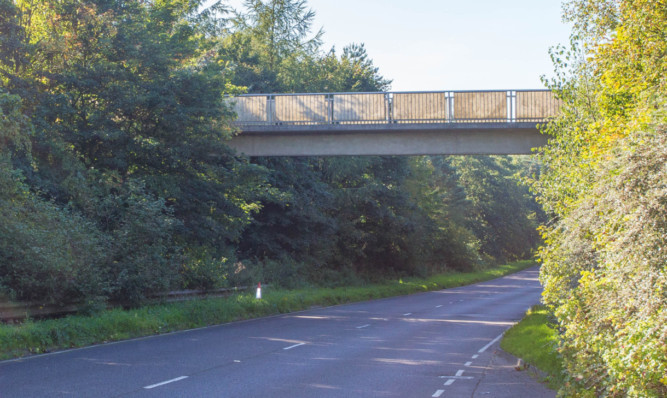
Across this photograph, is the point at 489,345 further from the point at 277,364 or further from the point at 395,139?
the point at 395,139

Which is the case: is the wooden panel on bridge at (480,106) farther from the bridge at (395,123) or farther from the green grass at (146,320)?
the green grass at (146,320)

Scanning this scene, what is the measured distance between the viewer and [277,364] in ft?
42.0

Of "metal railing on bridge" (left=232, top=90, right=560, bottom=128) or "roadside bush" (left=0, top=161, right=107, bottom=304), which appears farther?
"metal railing on bridge" (left=232, top=90, right=560, bottom=128)

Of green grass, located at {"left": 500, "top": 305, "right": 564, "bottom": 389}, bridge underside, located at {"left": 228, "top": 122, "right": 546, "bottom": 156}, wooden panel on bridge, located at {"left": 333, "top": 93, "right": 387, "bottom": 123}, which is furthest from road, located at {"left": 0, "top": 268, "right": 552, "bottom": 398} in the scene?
wooden panel on bridge, located at {"left": 333, "top": 93, "right": 387, "bottom": 123}

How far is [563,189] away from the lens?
583 inches

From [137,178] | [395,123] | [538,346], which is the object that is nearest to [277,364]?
[538,346]

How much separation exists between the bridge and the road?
7296mm

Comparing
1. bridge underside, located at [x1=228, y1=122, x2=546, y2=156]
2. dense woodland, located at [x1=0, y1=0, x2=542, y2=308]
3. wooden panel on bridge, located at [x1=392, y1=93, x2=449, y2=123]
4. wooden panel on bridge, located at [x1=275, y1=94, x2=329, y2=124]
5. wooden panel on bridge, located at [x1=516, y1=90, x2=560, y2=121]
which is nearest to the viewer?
dense woodland, located at [x1=0, y1=0, x2=542, y2=308]

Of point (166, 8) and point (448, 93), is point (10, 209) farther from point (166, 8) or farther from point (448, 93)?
point (166, 8)

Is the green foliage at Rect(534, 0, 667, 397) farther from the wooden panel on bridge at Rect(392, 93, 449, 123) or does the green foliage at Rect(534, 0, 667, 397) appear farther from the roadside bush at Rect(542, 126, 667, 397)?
the wooden panel on bridge at Rect(392, 93, 449, 123)

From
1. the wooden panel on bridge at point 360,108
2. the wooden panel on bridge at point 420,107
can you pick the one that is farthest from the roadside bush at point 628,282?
the wooden panel on bridge at point 360,108

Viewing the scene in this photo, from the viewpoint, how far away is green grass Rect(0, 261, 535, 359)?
46.0 feet

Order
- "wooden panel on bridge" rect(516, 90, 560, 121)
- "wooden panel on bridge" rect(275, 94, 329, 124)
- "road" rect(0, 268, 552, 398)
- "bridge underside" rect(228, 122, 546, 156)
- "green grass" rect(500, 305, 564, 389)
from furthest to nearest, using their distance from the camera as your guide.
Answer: "wooden panel on bridge" rect(275, 94, 329, 124) < "bridge underside" rect(228, 122, 546, 156) < "wooden panel on bridge" rect(516, 90, 560, 121) < "green grass" rect(500, 305, 564, 389) < "road" rect(0, 268, 552, 398)

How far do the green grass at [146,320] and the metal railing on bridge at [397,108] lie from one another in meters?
7.23
